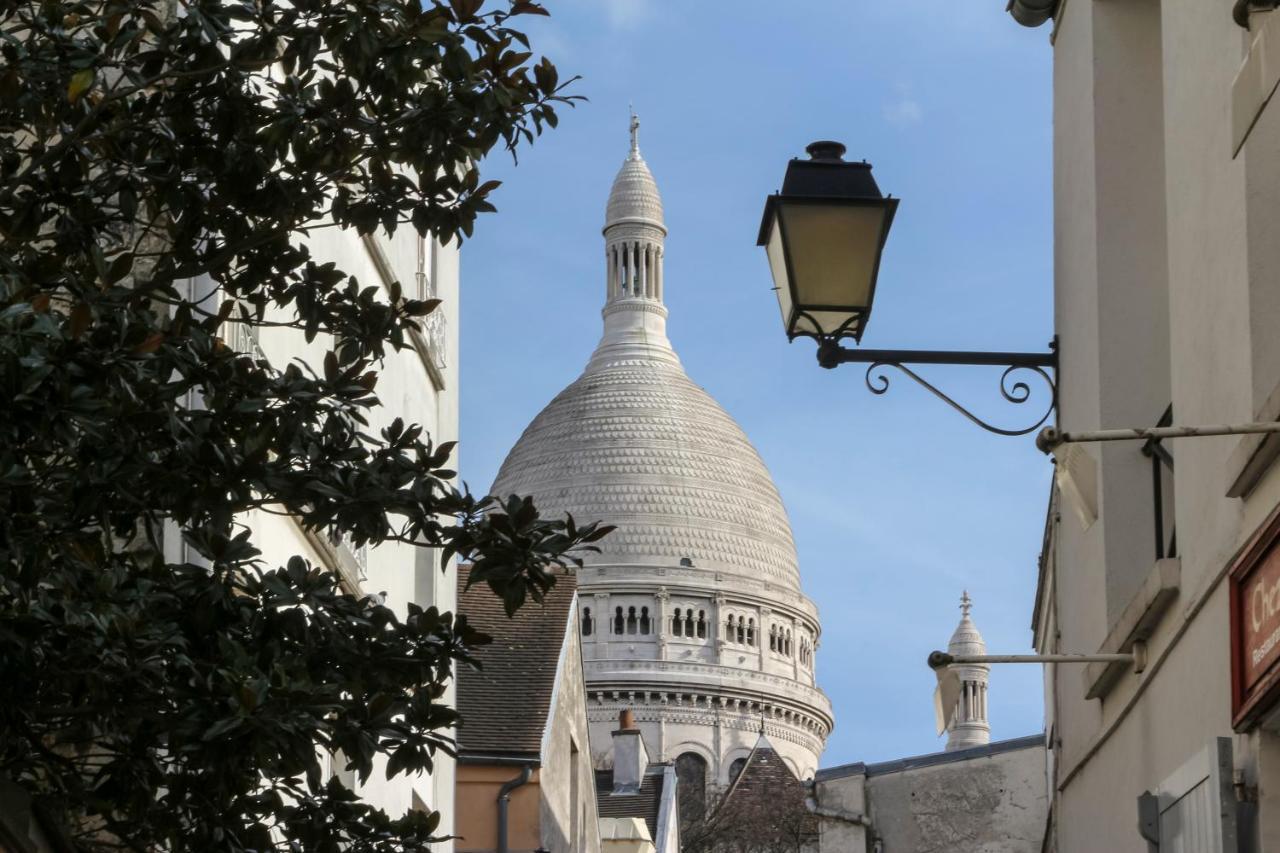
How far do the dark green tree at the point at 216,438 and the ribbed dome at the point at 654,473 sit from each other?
340 feet

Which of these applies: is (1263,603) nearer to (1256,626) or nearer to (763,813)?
(1256,626)

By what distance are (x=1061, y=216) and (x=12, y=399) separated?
4.82 m

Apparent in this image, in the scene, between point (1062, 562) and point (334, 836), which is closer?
point (334, 836)

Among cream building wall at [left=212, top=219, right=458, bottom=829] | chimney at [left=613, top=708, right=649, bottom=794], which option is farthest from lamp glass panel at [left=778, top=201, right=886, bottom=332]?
chimney at [left=613, top=708, right=649, bottom=794]

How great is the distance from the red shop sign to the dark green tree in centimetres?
179

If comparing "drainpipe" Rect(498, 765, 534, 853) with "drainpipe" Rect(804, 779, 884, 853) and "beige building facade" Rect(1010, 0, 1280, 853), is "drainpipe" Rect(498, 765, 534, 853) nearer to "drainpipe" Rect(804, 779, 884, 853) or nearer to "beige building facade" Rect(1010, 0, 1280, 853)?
"drainpipe" Rect(804, 779, 884, 853)

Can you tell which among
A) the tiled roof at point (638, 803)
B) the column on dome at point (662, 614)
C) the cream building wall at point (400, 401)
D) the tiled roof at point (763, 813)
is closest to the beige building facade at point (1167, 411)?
the cream building wall at point (400, 401)

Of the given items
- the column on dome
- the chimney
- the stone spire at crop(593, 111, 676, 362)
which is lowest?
the chimney

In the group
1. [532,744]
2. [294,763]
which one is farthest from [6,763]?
[532,744]

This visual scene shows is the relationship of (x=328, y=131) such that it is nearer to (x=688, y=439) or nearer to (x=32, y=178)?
(x=32, y=178)

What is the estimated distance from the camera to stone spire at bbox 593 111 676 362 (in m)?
118

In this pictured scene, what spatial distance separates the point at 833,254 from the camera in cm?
755

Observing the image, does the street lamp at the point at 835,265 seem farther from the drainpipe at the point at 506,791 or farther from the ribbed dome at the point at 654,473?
the ribbed dome at the point at 654,473

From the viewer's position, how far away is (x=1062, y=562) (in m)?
9.40
